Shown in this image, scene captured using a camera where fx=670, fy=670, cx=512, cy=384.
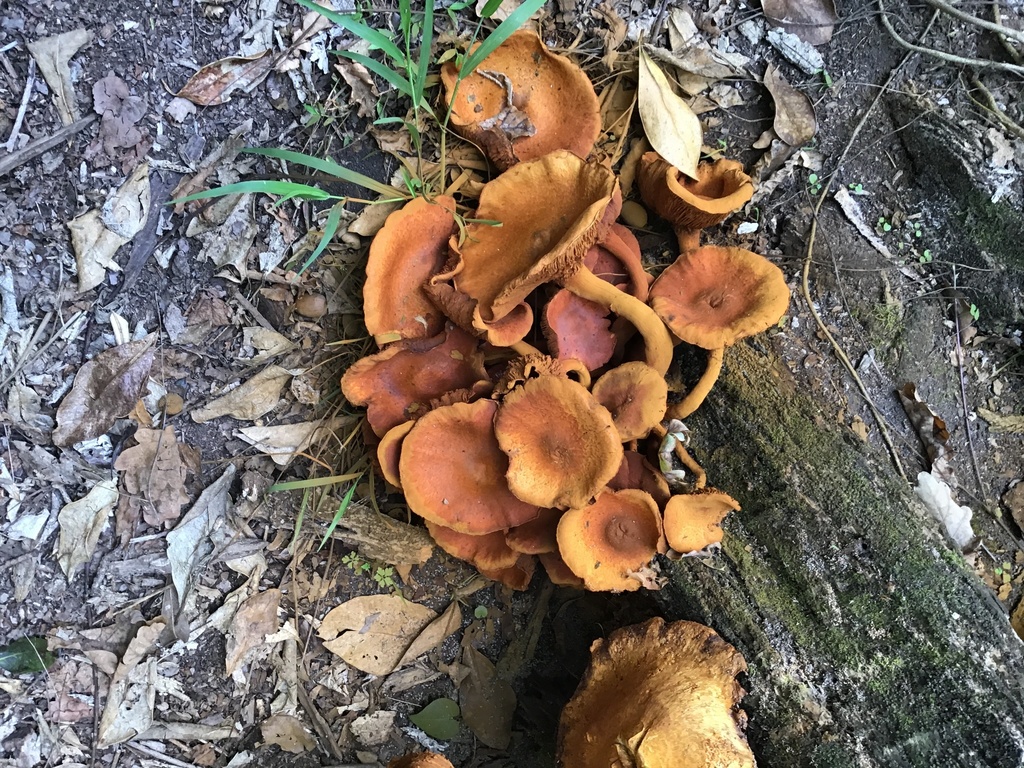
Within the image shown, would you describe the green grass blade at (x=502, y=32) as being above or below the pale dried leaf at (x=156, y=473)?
above

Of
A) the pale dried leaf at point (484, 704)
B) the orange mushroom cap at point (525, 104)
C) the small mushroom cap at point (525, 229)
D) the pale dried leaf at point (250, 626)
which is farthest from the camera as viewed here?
the pale dried leaf at point (484, 704)

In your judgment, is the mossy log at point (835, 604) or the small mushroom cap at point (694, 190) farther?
the small mushroom cap at point (694, 190)

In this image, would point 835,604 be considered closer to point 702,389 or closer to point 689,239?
point 702,389

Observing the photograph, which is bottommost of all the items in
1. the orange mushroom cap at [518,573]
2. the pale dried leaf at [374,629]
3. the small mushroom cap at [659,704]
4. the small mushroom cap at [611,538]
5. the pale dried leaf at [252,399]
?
the pale dried leaf at [374,629]

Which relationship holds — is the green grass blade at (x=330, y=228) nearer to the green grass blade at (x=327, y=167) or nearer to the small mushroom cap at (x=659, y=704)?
the green grass blade at (x=327, y=167)

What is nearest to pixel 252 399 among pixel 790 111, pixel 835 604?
pixel 835 604

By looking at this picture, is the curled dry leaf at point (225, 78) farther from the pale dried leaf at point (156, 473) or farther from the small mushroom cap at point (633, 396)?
the small mushroom cap at point (633, 396)

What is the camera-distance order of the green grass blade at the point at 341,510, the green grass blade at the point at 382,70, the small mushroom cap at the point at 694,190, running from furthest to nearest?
the green grass blade at the point at 341,510 < the small mushroom cap at the point at 694,190 < the green grass blade at the point at 382,70

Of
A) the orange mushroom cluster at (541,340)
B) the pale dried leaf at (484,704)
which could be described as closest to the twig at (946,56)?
the orange mushroom cluster at (541,340)

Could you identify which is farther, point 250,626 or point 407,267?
point 250,626
